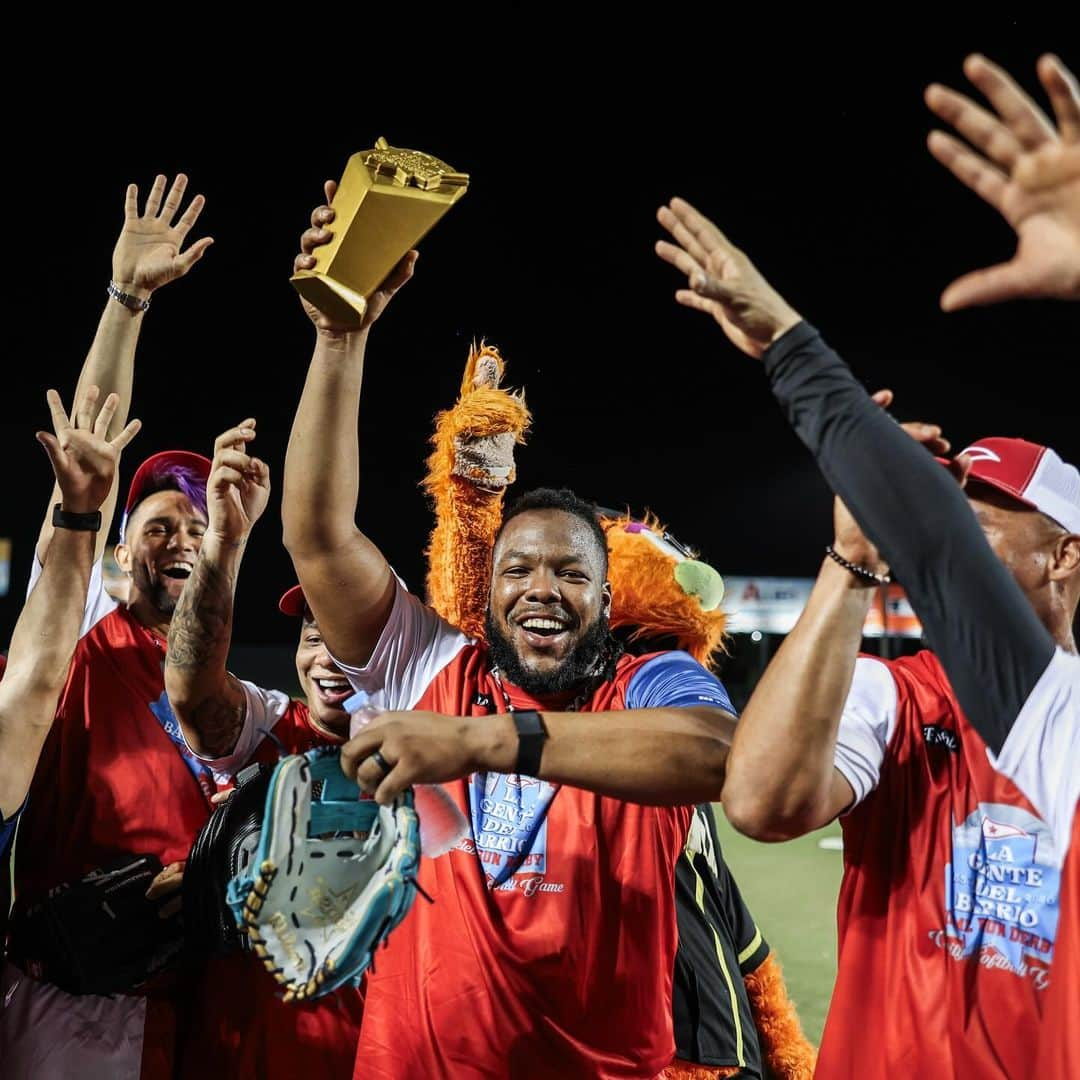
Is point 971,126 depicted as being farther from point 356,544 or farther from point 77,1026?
point 77,1026

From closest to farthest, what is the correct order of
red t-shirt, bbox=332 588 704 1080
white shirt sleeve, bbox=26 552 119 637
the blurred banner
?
red t-shirt, bbox=332 588 704 1080
white shirt sleeve, bbox=26 552 119 637
the blurred banner

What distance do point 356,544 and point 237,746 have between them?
884 mm

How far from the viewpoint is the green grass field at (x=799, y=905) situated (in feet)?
19.2

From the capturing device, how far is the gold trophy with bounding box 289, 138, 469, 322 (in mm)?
2131

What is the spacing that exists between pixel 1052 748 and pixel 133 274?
10.3 feet

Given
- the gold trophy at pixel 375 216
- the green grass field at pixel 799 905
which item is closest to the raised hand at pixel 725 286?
the gold trophy at pixel 375 216

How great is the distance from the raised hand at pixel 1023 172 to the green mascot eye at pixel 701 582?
2.47 metres

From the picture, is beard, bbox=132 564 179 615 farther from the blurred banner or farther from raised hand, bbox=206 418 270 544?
the blurred banner

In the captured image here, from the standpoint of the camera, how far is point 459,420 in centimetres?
382

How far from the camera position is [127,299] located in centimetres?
349

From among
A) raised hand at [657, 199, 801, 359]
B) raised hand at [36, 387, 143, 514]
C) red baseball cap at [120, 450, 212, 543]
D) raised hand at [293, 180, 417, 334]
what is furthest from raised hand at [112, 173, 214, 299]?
raised hand at [657, 199, 801, 359]

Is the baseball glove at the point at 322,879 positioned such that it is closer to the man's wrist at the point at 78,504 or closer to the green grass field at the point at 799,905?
the man's wrist at the point at 78,504

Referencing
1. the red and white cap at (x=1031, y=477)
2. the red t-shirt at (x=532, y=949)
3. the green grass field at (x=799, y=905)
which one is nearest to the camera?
the red and white cap at (x=1031, y=477)

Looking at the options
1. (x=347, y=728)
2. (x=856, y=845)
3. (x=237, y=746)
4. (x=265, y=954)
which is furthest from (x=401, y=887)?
(x=347, y=728)
